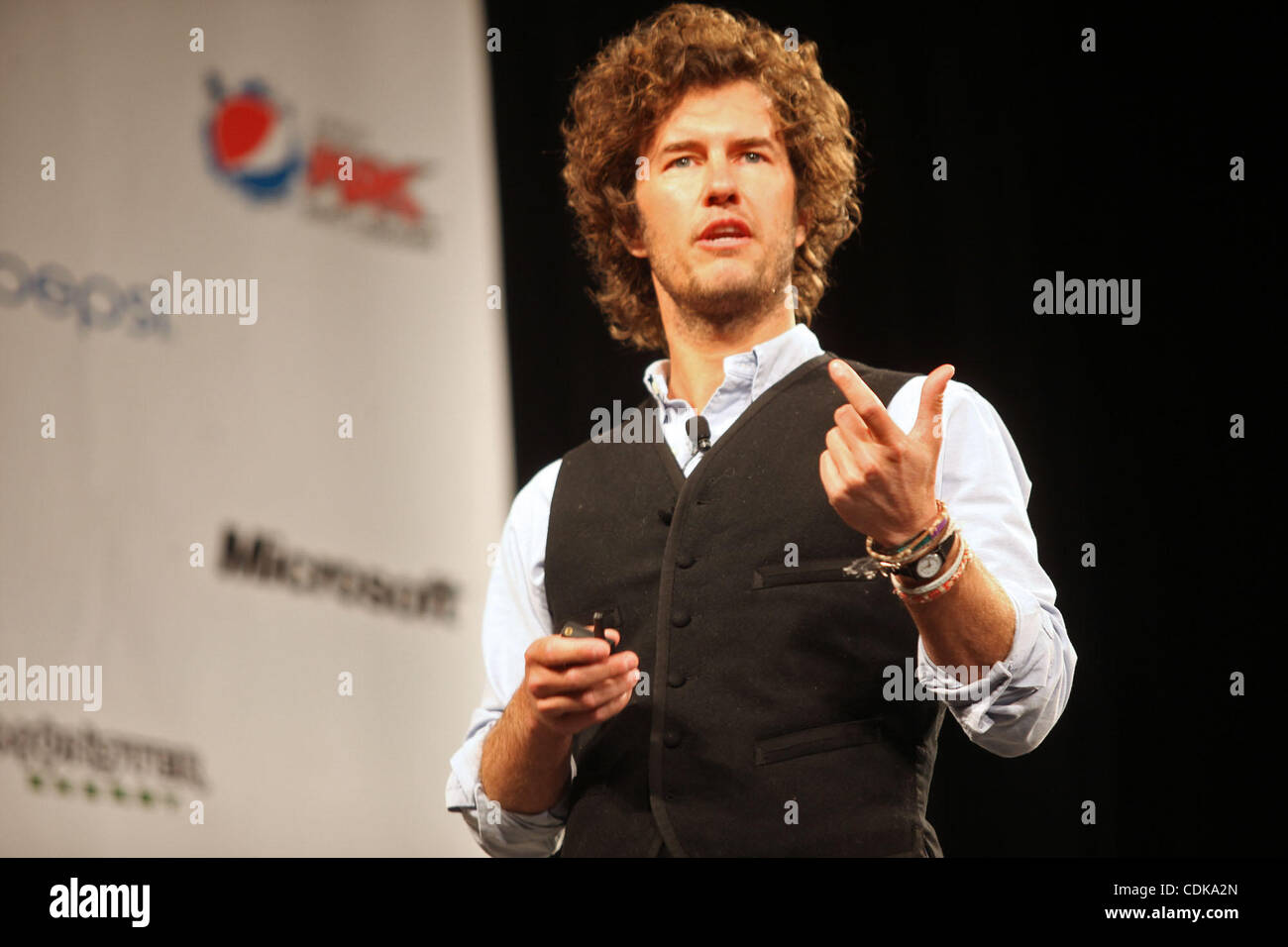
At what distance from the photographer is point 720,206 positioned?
1.77 m

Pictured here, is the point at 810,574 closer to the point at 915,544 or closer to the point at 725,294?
the point at 915,544

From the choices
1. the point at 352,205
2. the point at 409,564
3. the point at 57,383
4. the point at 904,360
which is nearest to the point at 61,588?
the point at 57,383

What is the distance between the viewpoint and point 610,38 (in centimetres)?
228

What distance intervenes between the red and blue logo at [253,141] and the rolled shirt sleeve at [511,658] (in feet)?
3.30

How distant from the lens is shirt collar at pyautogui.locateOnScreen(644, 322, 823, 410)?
1713 millimetres

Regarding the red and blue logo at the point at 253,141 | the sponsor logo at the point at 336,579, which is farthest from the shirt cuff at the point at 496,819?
the red and blue logo at the point at 253,141

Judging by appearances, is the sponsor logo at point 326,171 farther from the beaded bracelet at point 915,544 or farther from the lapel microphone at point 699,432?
the beaded bracelet at point 915,544

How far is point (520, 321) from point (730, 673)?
1099mm

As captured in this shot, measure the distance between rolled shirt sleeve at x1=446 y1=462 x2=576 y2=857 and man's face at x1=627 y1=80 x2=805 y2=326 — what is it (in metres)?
0.36

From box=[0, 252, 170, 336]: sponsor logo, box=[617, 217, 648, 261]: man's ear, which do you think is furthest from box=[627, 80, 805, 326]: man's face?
box=[0, 252, 170, 336]: sponsor logo

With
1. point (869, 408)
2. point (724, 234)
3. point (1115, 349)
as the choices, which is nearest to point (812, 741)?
point (869, 408)

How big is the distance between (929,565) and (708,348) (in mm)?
626

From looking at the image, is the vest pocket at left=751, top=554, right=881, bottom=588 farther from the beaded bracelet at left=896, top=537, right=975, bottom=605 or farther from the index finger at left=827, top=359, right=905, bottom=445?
the index finger at left=827, top=359, right=905, bottom=445

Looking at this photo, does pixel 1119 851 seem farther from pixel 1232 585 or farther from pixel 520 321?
pixel 520 321
